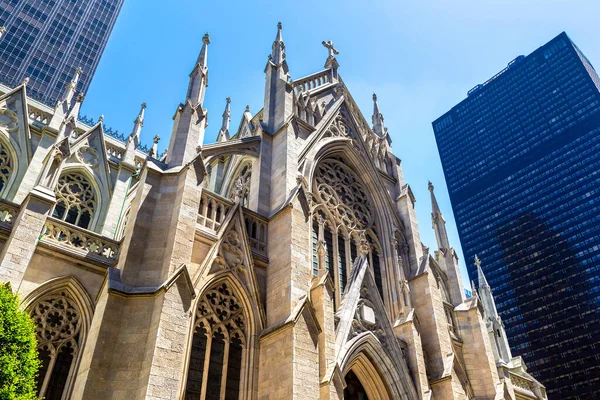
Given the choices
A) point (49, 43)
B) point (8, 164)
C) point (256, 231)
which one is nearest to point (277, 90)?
point (256, 231)

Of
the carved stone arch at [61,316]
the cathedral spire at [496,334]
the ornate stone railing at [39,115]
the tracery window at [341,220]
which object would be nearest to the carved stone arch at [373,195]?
the tracery window at [341,220]

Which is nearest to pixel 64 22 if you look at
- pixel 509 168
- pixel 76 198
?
pixel 76 198

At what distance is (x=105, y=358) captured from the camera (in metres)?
11.6

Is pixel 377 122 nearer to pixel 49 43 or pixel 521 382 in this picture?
pixel 521 382

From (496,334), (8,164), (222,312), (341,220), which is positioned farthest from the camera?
(496,334)

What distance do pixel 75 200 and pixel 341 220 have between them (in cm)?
1224

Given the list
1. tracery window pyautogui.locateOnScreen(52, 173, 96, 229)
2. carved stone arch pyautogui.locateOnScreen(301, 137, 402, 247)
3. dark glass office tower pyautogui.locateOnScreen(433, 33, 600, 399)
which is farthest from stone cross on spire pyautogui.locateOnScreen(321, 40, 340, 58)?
dark glass office tower pyautogui.locateOnScreen(433, 33, 600, 399)

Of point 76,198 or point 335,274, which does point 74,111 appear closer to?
point 76,198

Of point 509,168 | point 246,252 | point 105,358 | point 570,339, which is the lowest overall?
point 105,358

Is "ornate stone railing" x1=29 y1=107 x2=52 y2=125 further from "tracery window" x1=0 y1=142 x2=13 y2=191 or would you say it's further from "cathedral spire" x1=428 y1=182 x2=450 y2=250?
"cathedral spire" x1=428 y1=182 x2=450 y2=250

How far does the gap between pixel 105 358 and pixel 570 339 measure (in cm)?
8599

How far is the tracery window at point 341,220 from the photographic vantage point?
21.0 m

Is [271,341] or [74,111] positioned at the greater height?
[74,111]

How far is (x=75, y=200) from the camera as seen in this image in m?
23.0
